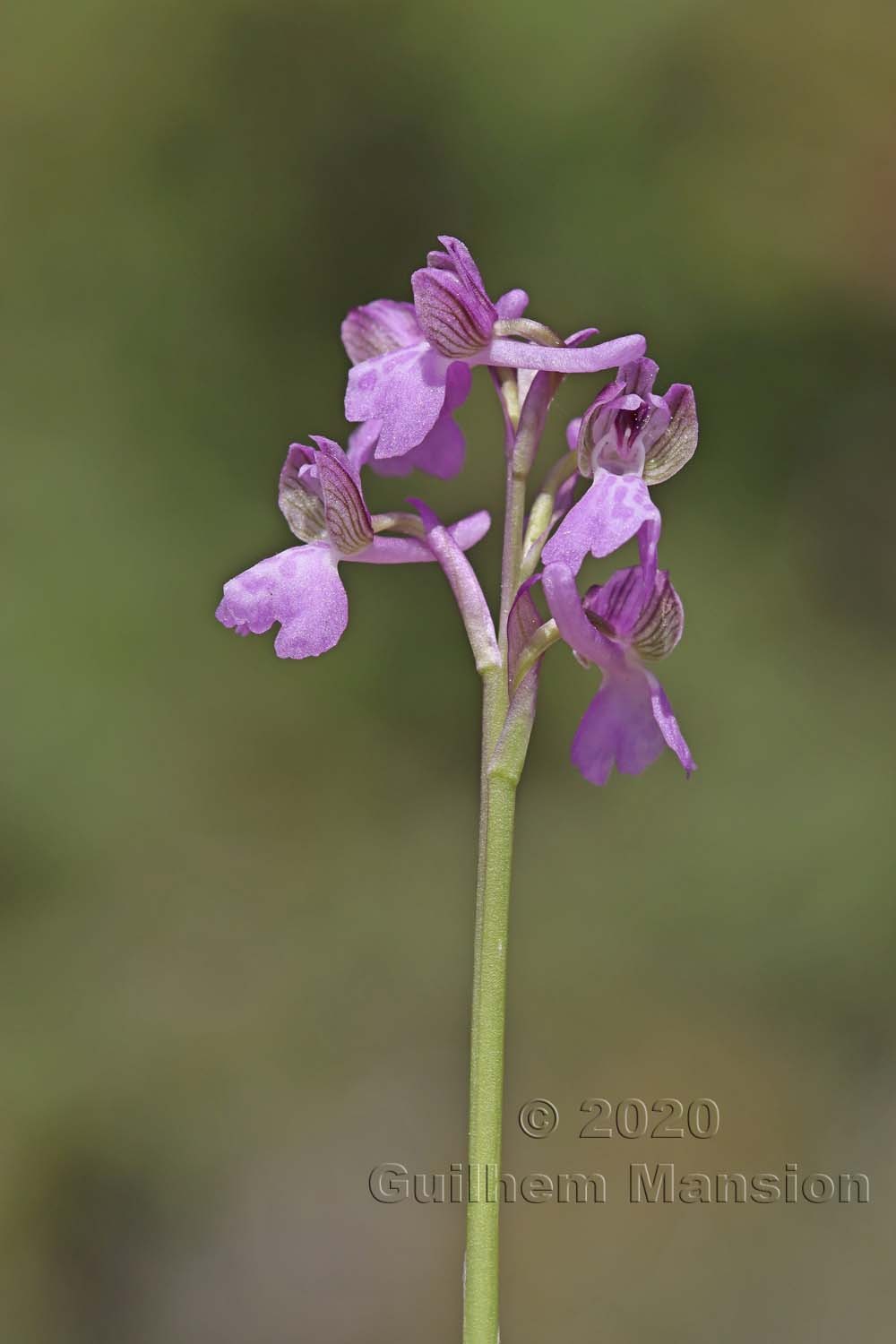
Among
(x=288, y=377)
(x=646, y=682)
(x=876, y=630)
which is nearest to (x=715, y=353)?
(x=876, y=630)

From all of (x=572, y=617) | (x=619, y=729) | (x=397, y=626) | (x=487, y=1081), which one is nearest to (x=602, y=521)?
(x=572, y=617)

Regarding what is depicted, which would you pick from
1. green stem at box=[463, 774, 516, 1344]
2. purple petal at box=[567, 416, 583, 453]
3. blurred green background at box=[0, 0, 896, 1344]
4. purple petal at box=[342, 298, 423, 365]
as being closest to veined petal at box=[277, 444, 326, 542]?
purple petal at box=[342, 298, 423, 365]

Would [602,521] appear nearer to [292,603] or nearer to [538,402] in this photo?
[538,402]

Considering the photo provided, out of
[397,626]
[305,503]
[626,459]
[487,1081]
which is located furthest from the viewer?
[397,626]

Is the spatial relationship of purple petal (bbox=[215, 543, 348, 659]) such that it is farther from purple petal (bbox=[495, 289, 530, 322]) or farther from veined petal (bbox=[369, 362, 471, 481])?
purple petal (bbox=[495, 289, 530, 322])

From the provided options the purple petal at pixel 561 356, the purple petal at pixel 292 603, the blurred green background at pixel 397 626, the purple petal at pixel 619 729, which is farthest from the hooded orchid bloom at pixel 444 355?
the blurred green background at pixel 397 626

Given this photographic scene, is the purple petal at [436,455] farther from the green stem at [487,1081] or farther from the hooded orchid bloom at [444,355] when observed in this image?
the green stem at [487,1081]

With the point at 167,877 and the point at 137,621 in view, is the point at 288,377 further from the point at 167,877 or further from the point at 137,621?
the point at 167,877

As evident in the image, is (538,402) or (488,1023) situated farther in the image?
(538,402)
